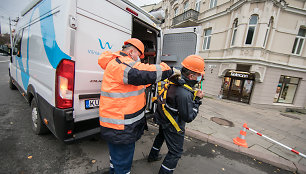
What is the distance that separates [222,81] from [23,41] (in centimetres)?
1133

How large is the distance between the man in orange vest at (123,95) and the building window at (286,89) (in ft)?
42.0

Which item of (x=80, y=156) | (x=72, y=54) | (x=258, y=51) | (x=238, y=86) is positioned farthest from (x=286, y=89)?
(x=72, y=54)

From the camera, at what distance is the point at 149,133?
347cm

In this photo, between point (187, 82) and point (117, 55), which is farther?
point (187, 82)

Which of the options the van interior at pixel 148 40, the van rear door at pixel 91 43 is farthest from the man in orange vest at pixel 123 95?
the van interior at pixel 148 40

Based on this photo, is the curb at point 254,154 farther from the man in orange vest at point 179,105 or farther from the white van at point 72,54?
the white van at point 72,54

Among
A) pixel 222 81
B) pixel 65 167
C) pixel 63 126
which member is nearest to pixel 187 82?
pixel 63 126

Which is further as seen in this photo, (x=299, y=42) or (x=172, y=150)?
(x=299, y=42)

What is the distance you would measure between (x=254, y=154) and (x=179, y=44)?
3.47 meters

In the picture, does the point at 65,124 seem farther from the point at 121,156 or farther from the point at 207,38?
the point at 207,38

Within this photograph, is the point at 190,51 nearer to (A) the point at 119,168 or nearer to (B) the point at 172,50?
(B) the point at 172,50

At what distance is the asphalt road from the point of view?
2.03 m

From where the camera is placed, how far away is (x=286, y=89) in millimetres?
10117

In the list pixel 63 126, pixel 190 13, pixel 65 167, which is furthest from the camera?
pixel 190 13
